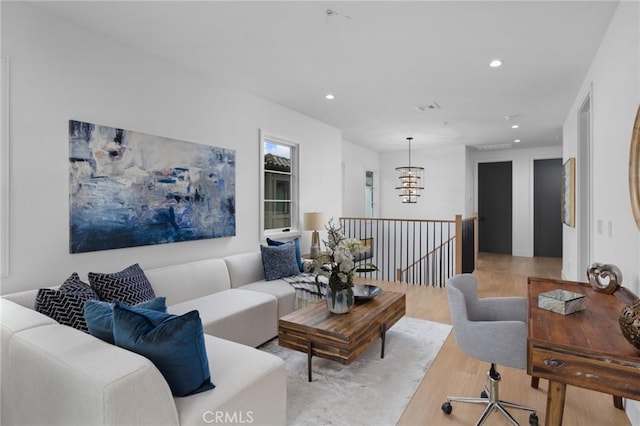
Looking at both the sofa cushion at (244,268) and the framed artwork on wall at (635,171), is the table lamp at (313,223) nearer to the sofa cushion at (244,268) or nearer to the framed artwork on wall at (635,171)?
the sofa cushion at (244,268)

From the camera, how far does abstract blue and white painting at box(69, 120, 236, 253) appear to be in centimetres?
277

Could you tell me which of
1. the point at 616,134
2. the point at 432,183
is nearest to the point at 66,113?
the point at 616,134

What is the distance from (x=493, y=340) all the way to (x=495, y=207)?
824cm

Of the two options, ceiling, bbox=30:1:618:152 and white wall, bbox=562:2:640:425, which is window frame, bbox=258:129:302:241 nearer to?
ceiling, bbox=30:1:618:152

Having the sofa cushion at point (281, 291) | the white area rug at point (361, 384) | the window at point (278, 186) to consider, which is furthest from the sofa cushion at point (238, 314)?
the window at point (278, 186)

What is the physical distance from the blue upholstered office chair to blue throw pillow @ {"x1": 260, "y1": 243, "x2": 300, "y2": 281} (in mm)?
2145

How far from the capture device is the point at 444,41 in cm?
299

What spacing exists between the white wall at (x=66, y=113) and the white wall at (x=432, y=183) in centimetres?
579

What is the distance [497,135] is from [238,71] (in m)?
5.68

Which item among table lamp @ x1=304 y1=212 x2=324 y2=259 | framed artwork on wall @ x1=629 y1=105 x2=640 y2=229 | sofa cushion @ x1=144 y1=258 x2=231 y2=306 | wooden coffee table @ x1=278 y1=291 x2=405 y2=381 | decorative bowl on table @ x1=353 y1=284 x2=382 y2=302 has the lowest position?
wooden coffee table @ x1=278 y1=291 x2=405 y2=381

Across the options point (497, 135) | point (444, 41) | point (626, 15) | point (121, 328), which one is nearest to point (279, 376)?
point (121, 328)

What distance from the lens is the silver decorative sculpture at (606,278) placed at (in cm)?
214

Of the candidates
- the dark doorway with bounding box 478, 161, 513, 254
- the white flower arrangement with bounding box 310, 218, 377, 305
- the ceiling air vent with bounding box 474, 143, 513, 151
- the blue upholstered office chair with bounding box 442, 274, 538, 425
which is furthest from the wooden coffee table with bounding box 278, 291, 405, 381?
the dark doorway with bounding box 478, 161, 513, 254

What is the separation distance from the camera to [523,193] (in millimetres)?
8609
